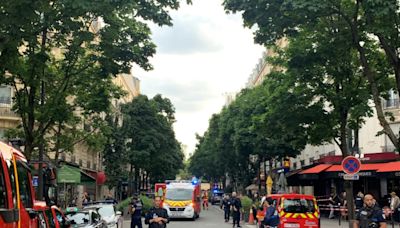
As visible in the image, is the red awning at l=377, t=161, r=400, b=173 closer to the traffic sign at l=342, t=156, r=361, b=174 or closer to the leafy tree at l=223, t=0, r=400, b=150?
the traffic sign at l=342, t=156, r=361, b=174

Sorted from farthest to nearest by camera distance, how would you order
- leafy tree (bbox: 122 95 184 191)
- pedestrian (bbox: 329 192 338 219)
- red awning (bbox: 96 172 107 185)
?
leafy tree (bbox: 122 95 184 191) < red awning (bbox: 96 172 107 185) < pedestrian (bbox: 329 192 338 219)

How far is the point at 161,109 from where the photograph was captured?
70.8 metres

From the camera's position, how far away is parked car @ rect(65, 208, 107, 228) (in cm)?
1750

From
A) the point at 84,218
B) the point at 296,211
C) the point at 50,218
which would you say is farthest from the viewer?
the point at 296,211

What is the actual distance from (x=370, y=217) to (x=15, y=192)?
693 cm

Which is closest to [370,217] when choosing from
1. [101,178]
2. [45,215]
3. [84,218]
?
[45,215]

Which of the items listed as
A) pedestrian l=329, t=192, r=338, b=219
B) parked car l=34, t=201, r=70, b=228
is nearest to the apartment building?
pedestrian l=329, t=192, r=338, b=219

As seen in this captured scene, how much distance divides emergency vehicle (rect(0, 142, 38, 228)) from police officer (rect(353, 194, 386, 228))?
6.18 m

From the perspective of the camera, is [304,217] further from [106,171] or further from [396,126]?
[106,171]

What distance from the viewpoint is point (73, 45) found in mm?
16875

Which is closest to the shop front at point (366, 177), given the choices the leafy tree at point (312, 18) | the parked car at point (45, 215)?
the leafy tree at point (312, 18)

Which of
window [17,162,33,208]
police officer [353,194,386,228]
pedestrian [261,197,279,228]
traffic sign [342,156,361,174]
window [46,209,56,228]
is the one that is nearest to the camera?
window [17,162,33,208]

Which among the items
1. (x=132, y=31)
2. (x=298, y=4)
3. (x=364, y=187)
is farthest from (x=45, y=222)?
(x=364, y=187)

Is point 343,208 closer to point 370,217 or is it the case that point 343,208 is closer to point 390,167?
point 390,167
